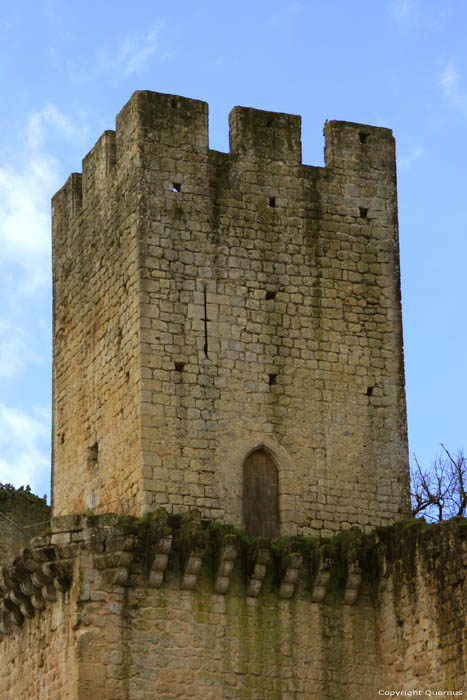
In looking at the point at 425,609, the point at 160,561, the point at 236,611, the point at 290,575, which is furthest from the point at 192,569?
the point at 425,609

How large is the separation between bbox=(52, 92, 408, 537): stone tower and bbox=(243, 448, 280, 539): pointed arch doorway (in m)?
0.02

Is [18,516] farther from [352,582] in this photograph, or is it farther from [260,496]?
[352,582]

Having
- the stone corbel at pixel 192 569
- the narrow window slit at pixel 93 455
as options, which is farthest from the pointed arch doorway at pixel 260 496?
the narrow window slit at pixel 93 455

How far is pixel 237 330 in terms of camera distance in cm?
2119

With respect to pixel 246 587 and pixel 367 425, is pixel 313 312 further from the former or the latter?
pixel 246 587

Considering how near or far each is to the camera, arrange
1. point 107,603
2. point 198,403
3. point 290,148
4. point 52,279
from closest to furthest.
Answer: point 107,603 → point 198,403 → point 290,148 → point 52,279

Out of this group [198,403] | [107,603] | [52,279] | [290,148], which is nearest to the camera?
[107,603]

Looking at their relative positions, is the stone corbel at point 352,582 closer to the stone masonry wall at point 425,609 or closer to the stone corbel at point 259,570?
the stone masonry wall at point 425,609

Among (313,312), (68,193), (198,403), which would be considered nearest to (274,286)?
(313,312)

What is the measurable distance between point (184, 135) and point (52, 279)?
344 centimetres

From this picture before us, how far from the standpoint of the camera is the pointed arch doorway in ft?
67.5

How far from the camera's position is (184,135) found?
21750 millimetres

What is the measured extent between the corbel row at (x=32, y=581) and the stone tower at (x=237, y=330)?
3.73ft

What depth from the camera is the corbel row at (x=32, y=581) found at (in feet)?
63.9
